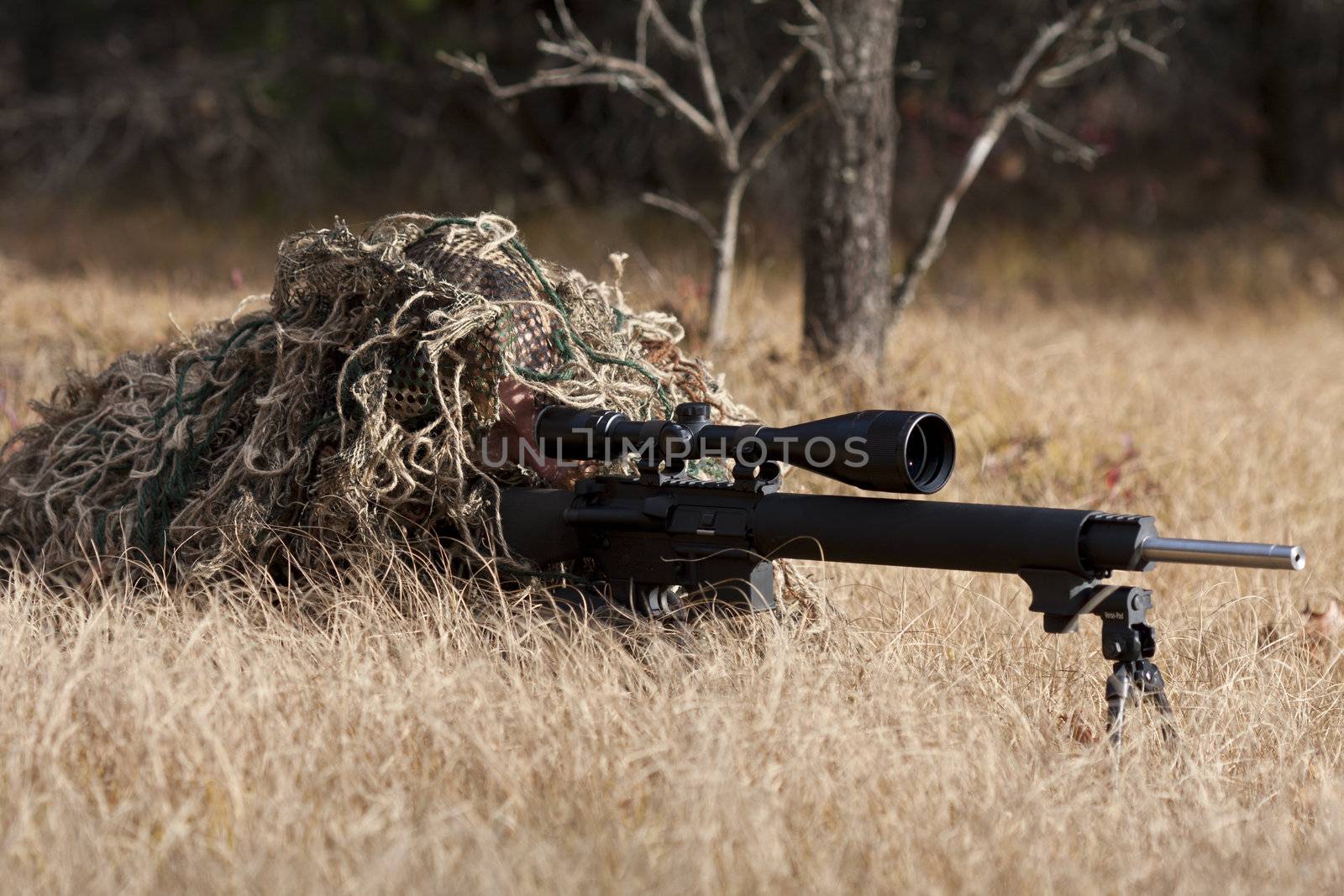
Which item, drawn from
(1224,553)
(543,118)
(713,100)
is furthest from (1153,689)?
(543,118)

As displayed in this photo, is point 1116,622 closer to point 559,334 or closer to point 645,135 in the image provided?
point 559,334

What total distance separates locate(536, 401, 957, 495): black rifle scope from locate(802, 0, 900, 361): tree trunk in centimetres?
245

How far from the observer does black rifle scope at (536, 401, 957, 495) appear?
2.56 meters

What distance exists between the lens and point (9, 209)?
10711mm

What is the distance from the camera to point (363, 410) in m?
3.13

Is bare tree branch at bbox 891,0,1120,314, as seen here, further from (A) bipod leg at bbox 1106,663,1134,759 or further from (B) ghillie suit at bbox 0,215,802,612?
(A) bipod leg at bbox 1106,663,1134,759

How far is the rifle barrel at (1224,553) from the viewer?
2.25m

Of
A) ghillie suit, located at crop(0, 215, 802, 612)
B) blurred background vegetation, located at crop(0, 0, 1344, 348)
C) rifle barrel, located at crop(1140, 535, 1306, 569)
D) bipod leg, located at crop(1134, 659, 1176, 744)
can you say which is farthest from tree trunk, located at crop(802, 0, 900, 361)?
blurred background vegetation, located at crop(0, 0, 1344, 348)

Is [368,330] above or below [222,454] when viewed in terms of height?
above

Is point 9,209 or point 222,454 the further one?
point 9,209

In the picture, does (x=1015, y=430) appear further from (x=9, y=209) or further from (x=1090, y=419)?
(x=9, y=209)

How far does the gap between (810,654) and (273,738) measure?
1.09m

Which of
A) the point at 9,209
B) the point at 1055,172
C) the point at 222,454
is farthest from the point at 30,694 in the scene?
the point at 1055,172

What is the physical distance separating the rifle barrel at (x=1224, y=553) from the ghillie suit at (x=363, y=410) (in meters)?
1.03
